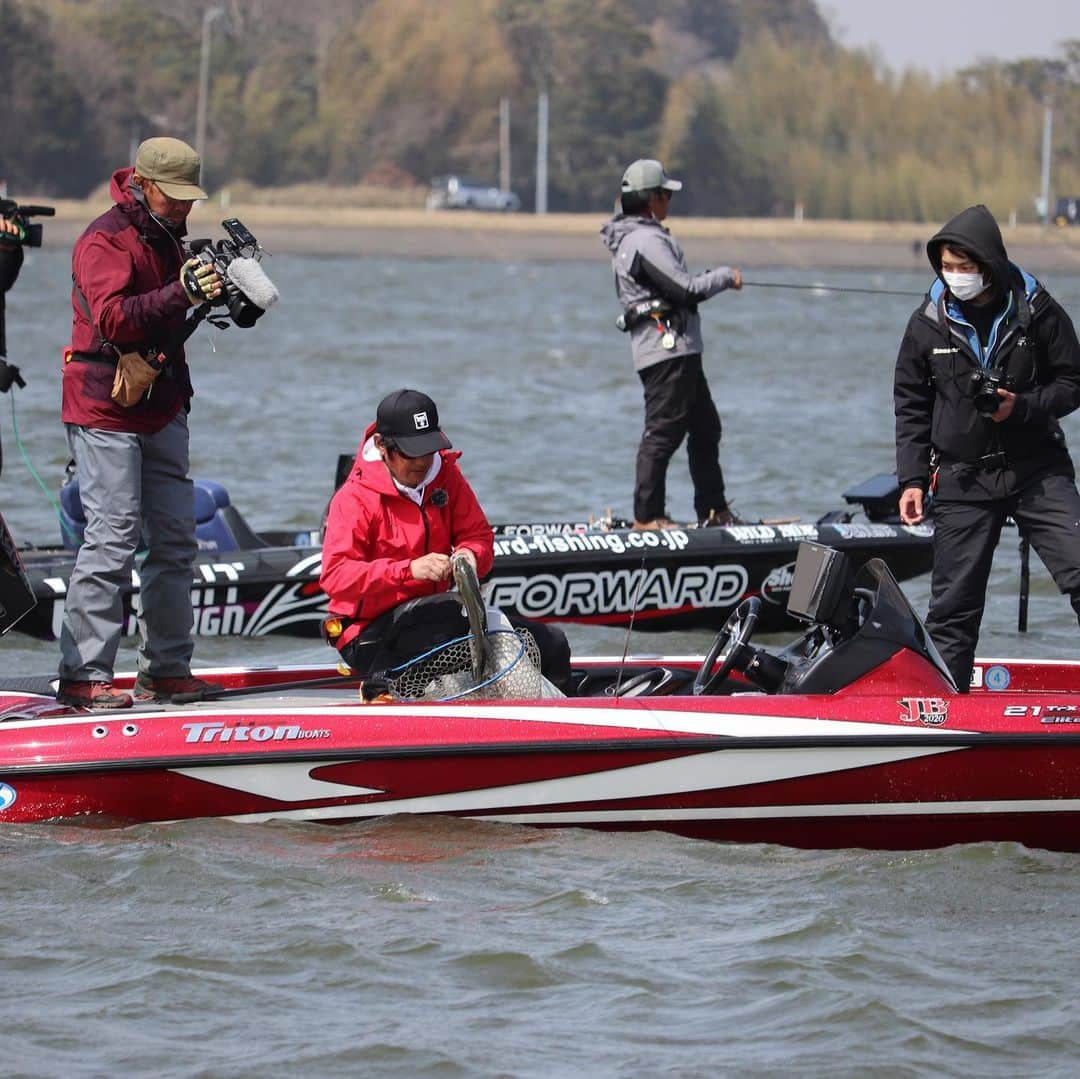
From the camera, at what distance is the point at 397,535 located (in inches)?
270

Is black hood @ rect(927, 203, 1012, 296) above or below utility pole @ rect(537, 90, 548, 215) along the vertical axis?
below

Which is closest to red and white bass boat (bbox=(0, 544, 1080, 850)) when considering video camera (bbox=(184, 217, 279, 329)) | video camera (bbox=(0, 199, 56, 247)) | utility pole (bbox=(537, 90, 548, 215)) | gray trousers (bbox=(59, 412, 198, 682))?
gray trousers (bbox=(59, 412, 198, 682))

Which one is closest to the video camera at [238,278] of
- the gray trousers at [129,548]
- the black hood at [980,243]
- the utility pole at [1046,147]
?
the gray trousers at [129,548]

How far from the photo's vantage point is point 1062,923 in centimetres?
621

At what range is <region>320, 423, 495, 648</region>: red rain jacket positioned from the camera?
6754mm

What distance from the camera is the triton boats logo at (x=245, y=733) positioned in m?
6.59

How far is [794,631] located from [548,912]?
4680mm

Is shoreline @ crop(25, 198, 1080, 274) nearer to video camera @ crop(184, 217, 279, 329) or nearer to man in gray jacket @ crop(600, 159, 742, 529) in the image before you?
man in gray jacket @ crop(600, 159, 742, 529)

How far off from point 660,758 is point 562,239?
225 feet

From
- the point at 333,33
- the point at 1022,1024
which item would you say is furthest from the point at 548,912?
the point at 333,33

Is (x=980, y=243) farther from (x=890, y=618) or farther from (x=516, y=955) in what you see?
(x=516, y=955)

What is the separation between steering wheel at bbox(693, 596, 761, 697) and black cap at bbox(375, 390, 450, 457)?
43.1 inches

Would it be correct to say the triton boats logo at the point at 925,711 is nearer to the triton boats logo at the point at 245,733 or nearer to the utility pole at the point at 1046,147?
the triton boats logo at the point at 245,733

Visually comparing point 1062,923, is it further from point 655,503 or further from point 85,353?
point 655,503
